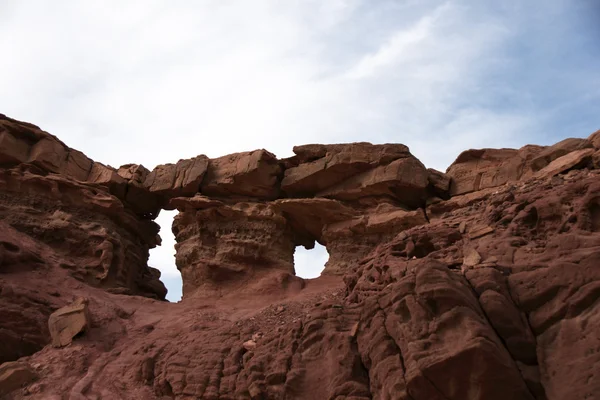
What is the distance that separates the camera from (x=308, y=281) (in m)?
18.1

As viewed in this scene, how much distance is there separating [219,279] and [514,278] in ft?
36.5

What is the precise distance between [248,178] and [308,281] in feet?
14.3

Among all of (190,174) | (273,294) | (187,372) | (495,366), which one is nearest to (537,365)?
(495,366)

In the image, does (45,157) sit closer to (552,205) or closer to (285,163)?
(285,163)

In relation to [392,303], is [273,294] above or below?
above

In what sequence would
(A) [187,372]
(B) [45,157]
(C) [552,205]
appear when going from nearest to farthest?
(C) [552,205] < (A) [187,372] < (B) [45,157]

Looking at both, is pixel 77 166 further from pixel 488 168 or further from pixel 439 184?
pixel 488 168

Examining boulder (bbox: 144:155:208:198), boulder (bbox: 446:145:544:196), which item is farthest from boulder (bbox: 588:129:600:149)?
boulder (bbox: 144:155:208:198)

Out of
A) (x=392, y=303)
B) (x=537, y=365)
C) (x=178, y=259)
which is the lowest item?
(x=537, y=365)

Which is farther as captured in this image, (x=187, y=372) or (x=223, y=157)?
(x=223, y=157)

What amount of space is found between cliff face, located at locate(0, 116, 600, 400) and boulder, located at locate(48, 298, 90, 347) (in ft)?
0.29

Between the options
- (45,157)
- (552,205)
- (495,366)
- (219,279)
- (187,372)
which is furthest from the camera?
(45,157)

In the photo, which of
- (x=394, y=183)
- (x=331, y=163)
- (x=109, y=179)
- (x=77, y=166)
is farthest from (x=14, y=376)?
(x=394, y=183)

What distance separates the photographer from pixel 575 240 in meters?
9.42
